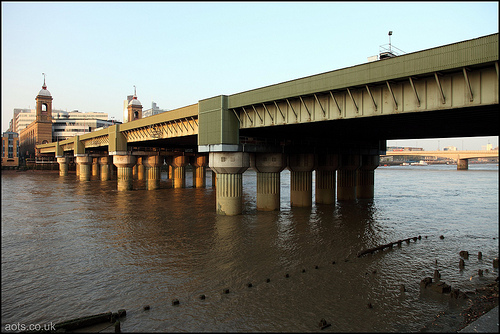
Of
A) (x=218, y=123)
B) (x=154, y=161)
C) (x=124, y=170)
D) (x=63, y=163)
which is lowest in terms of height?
(x=124, y=170)

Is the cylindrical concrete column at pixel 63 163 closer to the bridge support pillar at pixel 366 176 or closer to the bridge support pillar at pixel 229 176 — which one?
the bridge support pillar at pixel 229 176

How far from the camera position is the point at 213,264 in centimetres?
1734

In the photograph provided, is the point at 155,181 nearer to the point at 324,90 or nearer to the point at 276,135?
the point at 276,135

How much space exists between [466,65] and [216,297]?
1545 centimetres

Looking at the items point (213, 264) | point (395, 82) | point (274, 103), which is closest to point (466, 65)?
point (395, 82)

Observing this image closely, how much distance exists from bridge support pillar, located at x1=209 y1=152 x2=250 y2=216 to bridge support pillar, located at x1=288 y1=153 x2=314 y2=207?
756cm

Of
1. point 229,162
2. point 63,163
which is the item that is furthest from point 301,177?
point 63,163

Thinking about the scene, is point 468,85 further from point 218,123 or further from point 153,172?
point 153,172

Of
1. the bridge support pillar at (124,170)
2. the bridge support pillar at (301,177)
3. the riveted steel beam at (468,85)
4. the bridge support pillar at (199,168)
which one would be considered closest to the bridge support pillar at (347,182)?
the bridge support pillar at (301,177)

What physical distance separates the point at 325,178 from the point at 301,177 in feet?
15.5

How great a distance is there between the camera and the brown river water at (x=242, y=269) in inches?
454

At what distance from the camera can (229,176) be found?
30469 millimetres

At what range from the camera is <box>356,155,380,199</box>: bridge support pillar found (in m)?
45.7

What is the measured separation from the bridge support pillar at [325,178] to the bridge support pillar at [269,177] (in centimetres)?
→ 755
